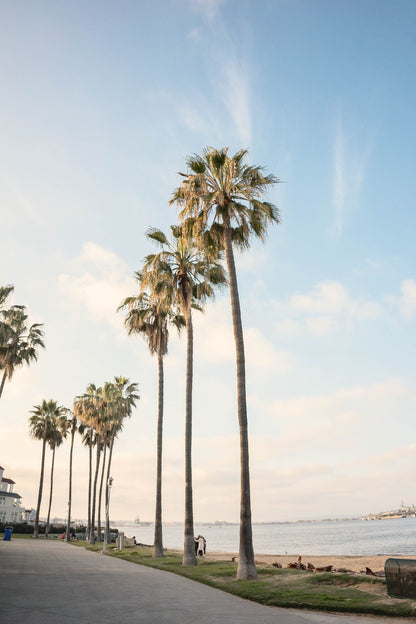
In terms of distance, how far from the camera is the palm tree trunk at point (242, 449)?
48.1 ft

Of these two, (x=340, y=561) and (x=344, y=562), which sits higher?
(x=344, y=562)

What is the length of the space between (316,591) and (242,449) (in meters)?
5.71

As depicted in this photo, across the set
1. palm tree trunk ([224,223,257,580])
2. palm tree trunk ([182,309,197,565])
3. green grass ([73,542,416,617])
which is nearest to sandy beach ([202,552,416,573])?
palm tree trunk ([182,309,197,565])

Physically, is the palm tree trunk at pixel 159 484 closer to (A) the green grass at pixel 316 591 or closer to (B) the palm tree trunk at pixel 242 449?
(A) the green grass at pixel 316 591

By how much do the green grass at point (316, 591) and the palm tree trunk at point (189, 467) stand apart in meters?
→ 4.98

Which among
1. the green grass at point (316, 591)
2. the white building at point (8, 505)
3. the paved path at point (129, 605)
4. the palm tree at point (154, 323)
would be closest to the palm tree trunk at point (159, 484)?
the palm tree at point (154, 323)

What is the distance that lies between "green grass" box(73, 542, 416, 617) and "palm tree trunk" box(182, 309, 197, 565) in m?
4.98

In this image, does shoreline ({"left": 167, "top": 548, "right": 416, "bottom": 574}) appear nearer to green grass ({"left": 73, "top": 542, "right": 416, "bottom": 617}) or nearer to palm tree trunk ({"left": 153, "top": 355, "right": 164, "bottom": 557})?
palm tree trunk ({"left": 153, "top": 355, "right": 164, "bottom": 557})

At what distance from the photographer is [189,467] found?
22.0m

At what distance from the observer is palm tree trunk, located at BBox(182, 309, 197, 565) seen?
20.4 metres

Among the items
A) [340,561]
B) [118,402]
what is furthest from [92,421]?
[340,561]

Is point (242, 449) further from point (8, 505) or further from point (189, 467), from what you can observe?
point (8, 505)

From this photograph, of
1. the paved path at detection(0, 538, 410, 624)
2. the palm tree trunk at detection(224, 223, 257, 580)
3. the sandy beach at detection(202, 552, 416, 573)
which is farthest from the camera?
the sandy beach at detection(202, 552, 416, 573)

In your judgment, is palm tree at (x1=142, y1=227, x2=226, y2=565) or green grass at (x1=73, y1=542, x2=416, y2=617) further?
palm tree at (x1=142, y1=227, x2=226, y2=565)
